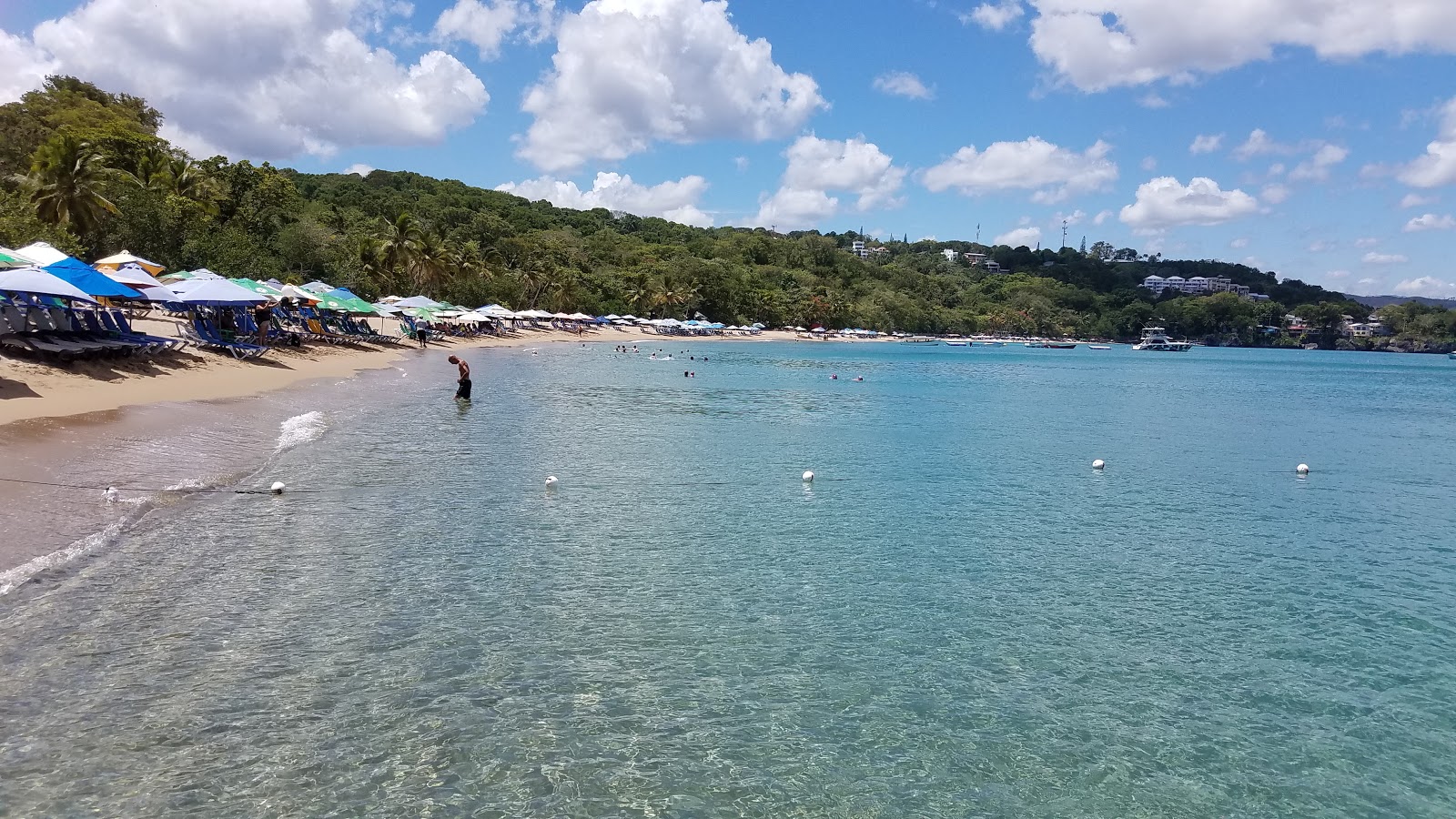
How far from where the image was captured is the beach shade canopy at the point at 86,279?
22797 millimetres

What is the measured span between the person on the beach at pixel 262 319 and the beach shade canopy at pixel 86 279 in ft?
41.6

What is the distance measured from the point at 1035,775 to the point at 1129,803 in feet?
2.11

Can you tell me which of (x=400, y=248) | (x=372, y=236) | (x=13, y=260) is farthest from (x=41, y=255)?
(x=372, y=236)

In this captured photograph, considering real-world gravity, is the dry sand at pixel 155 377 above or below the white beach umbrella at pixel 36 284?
below

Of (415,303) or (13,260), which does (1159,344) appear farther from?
(13,260)

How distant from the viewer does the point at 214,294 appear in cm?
3194

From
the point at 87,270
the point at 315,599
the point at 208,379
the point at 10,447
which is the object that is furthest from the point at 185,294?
the point at 315,599

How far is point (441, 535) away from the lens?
496 inches

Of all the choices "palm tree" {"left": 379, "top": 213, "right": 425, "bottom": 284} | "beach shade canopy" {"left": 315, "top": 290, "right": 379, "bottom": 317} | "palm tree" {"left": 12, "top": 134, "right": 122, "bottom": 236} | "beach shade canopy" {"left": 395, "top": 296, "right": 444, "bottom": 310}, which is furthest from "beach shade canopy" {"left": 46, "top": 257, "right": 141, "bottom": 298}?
"palm tree" {"left": 379, "top": 213, "right": 425, "bottom": 284}

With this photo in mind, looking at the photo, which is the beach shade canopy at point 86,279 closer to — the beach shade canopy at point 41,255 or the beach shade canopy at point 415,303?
the beach shade canopy at point 41,255

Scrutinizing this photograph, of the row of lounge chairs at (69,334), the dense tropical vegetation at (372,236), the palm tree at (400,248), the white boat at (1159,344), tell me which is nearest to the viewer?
the row of lounge chairs at (69,334)

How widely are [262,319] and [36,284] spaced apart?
56.2ft

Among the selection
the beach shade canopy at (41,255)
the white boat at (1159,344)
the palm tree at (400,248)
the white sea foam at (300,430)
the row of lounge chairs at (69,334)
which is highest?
the palm tree at (400,248)

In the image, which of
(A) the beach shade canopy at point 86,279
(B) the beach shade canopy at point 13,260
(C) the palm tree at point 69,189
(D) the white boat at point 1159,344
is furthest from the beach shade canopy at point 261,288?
(D) the white boat at point 1159,344
